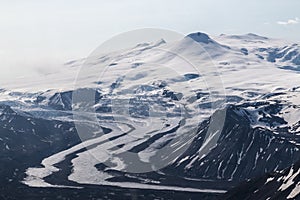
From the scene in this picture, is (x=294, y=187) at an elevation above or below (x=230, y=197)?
above

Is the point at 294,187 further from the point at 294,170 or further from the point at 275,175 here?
the point at 275,175

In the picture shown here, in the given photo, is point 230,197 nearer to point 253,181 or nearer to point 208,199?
point 253,181

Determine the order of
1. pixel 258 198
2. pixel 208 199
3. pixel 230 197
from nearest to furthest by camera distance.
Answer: pixel 258 198, pixel 230 197, pixel 208 199

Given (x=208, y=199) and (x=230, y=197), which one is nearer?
(x=230, y=197)

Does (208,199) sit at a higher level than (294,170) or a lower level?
lower

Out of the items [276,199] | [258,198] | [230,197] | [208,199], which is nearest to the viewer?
[276,199]

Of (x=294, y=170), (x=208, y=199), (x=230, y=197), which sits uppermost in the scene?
(x=294, y=170)

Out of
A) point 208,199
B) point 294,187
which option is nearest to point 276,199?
point 294,187

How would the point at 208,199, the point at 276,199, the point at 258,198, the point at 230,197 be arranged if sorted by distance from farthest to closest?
the point at 208,199 < the point at 230,197 < the point at 258,198 < the point at 276,199

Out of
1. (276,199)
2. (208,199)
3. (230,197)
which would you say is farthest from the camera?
(208,199)

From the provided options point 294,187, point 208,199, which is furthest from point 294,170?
point 208,199
